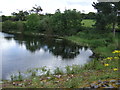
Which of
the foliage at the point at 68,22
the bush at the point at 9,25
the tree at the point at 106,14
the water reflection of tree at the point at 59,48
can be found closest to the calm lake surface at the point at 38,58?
the water reflection of tree at the point at 59,48

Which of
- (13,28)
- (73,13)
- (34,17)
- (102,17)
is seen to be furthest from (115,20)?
(13,28)

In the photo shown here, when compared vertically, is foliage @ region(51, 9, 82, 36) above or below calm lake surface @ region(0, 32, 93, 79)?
above

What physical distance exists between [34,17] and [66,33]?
22778mm

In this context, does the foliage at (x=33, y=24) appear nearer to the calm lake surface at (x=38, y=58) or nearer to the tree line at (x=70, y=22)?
the tree line at (x=70, y=22)

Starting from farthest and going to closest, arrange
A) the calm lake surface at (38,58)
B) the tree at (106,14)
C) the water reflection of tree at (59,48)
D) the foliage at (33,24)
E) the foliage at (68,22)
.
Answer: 1. the foliage at (33,24)
2. the foliage at (68,22)
3. the tree at (106,14)
4. the water reflection of tree at (59,48)
5. the calm lake surface at (38,58)

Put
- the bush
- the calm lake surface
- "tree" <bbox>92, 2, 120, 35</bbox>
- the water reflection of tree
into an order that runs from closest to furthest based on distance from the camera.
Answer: the calm lake surface → the water reflection of tree → "tree" <bbox>92, 2, 120, 35</bbox> → the bush

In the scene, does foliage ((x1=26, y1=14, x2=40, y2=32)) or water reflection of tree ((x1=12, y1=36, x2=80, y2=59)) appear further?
foliage ((x1=26, y1=14, x2=40, y2=32))

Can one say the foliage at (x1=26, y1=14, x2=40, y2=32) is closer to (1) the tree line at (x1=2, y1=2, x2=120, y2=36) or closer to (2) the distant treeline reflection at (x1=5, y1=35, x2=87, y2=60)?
(1) the tree line at (x1=2, y1=2, x2=120, y2=36)

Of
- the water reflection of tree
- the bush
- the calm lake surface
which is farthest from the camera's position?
the bush

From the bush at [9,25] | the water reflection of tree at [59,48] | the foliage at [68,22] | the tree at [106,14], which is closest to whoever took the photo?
the water reflection of tree at [59,48]

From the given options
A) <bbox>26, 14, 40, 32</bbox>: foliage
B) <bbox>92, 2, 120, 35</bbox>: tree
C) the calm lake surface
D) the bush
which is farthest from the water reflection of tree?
the bush

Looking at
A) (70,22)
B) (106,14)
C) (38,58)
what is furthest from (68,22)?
(38,58)

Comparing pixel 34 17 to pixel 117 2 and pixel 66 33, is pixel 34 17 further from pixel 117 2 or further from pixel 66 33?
pixel 117 2

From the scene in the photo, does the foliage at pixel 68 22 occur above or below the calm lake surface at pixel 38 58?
above
